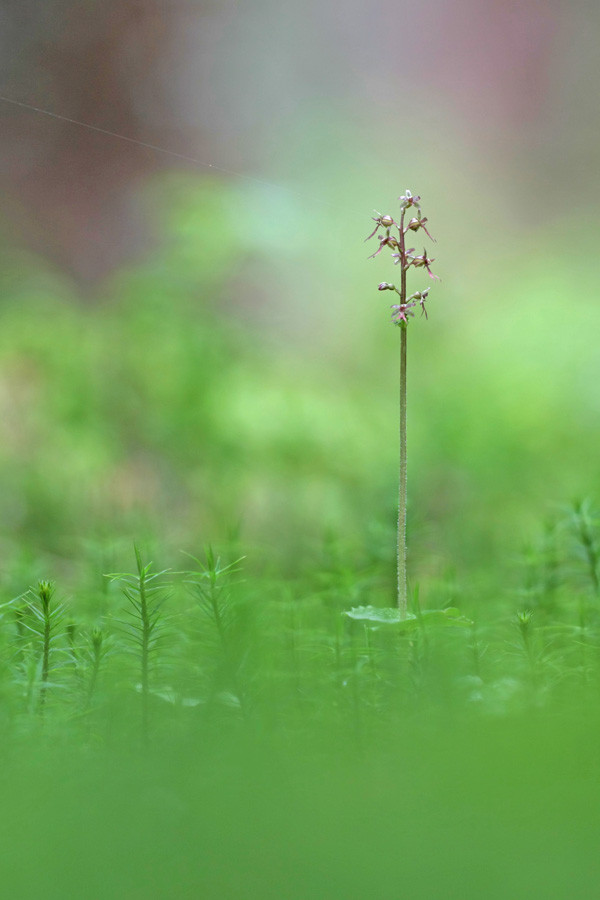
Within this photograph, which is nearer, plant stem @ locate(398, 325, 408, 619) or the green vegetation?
the green vegetation

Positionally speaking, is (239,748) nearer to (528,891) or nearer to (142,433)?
(528,891)

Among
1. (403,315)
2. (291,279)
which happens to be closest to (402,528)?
(403,315)

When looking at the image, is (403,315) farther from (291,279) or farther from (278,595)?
(291,279)

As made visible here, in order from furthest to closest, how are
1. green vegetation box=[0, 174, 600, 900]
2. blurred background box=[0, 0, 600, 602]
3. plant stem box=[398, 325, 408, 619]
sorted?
1. blurred background box=[0, 0, 600, 602]
2. plant stem box=[398, 325, 408, 619]
3. green vegetation box=[0, 174, 600, 900]

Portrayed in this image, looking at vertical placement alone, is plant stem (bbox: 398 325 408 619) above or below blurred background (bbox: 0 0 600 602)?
below

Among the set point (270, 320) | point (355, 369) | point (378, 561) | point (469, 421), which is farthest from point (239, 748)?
point (270, 320)

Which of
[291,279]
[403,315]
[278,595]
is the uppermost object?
[291,279]

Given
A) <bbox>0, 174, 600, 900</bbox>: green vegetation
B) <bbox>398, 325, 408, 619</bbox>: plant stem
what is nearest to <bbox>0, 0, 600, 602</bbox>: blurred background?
<bbox>0, 174, 600, 900</bbox>: green vegetation

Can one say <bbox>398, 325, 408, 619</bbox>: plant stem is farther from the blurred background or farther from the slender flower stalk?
the blurred background
